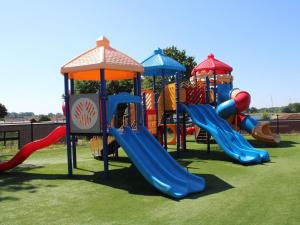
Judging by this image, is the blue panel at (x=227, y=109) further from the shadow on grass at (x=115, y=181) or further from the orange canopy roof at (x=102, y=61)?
the orange canopy roof at (x=102, y=61)

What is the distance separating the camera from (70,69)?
37.1 feet

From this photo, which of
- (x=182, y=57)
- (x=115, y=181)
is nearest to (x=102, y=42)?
(x=115, y=181)

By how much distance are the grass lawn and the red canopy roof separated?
26.1ft

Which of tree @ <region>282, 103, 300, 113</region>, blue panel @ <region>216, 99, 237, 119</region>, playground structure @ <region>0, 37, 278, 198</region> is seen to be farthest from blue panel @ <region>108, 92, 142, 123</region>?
tree @ <region>282, 103, 300, 113</region>

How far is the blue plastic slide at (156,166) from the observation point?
8.59 metres

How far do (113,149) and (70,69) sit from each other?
5.88 m

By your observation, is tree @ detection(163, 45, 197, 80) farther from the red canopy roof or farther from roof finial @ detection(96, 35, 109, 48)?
roof finial @ detection(96, 35, 109, 48)

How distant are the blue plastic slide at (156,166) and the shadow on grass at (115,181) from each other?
0.29m

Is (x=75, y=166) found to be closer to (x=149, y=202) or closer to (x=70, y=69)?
(x=70, y=69)

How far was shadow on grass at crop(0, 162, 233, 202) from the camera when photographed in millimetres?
8942

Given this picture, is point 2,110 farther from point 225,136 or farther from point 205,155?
point 225,136

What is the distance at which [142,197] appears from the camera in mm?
8281

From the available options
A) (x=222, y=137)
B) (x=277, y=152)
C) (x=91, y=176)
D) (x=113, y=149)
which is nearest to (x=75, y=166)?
(x=91, y=176)

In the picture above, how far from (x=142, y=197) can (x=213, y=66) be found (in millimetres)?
12838
